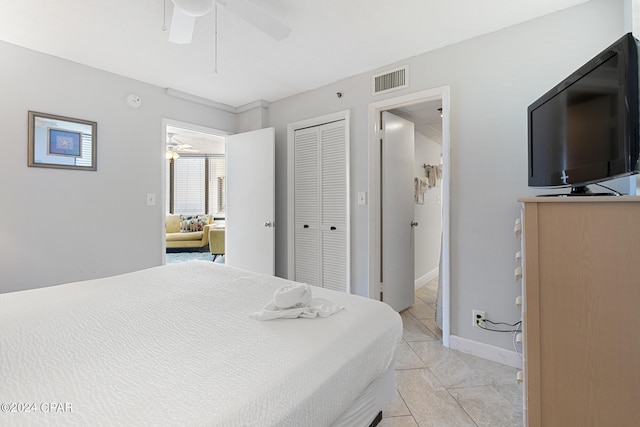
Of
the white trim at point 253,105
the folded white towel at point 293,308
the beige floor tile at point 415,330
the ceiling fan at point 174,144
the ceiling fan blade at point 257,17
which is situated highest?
the ceiling fan at point 174,144

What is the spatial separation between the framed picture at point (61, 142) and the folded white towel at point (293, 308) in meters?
2.36

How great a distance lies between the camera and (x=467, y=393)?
5.47 feet

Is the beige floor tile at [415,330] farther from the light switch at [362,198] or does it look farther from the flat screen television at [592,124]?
the flat screen television at [592,124]

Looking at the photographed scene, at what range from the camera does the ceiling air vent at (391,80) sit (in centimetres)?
241

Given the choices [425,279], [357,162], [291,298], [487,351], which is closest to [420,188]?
[425,279]

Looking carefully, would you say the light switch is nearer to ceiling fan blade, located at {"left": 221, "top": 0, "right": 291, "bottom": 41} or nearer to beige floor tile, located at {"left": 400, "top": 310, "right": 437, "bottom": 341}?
beige floor tile, located at {"left": 400, "top": 310, "right": 437, "bottom": 341}

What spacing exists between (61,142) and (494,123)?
3423mm

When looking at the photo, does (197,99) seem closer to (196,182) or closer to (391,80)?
(391,80)

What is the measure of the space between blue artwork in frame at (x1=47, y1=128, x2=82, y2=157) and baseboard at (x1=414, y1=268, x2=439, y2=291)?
154 inches

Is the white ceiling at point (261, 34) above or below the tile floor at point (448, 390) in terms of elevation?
above

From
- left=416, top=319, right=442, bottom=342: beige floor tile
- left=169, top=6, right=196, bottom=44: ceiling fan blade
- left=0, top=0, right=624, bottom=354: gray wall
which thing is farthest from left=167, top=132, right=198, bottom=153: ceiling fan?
left=416, top=319, right=442, bottom=342: beige floor tile

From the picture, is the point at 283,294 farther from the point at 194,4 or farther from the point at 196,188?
the point at 196,188

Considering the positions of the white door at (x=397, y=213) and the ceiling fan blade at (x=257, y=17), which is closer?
the ceiling fan blade at (x=257, y=17)

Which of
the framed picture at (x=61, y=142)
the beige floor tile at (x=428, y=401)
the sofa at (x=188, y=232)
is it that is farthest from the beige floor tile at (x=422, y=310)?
the sofa at (x=188, y=232)
